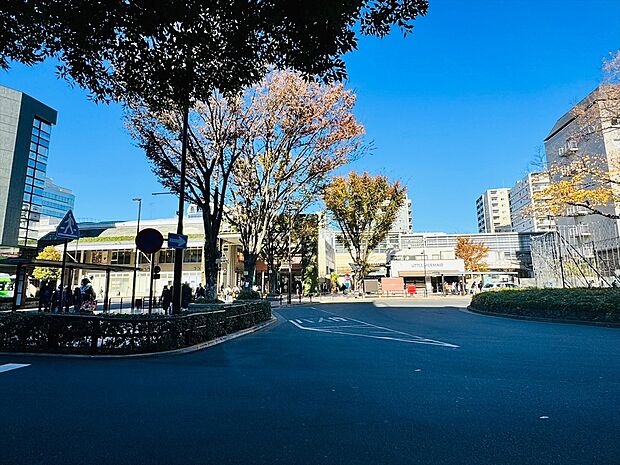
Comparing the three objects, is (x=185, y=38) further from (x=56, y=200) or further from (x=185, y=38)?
(x=56, y=200)

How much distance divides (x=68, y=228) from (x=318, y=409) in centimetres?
753

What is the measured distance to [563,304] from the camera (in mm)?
14719

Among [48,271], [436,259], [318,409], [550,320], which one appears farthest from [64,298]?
[436,259]

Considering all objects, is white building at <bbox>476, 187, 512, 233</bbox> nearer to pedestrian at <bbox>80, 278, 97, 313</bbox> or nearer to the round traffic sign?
pedestrian at <bbox>80, 278, 97, 313</bbox>

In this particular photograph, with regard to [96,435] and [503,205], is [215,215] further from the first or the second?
[503,205]

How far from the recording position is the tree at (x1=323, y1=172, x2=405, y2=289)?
35594 millimetres

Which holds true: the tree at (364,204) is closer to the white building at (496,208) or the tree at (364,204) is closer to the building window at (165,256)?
the building window at (165,256)

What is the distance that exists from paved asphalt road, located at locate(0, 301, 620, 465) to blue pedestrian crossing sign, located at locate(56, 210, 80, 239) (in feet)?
8.73

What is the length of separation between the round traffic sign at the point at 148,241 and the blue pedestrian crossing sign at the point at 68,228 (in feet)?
4.51

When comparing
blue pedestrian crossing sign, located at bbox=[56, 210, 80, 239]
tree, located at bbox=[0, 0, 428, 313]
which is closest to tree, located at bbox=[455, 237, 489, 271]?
blue pedestrian crossing sign, located at bbox=[56, 210, 80, 239]

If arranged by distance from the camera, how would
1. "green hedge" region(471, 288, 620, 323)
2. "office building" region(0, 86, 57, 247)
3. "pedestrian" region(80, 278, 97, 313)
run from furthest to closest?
"office building" region(0, 86, 57, 247), "pedestrian" region(80, 278, 97, 313), "green hedge" region(471, 288, 620, 323)

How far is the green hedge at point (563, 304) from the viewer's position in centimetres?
1309

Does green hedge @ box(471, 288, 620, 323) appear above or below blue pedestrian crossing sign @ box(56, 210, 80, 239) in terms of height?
below

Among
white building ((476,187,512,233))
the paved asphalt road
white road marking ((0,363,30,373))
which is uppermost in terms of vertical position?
white building ((476,187,512,233))
